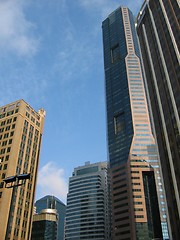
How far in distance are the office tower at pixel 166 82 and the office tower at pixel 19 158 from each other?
46.8 metres

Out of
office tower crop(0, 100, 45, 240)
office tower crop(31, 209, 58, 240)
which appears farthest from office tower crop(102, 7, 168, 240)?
office tower crop(0, 100, 45, 240)

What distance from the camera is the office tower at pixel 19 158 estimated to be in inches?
3295

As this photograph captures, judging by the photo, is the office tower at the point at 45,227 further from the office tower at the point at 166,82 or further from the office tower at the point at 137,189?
the office tower at the point at 166,82

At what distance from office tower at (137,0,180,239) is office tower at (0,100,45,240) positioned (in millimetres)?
46840

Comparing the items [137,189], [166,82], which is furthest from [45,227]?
[166,82]

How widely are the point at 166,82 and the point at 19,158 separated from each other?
60.6 m

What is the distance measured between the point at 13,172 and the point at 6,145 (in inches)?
442

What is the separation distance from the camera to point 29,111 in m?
108

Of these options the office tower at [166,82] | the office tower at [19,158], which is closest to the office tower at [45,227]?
the office tower at [19,158]

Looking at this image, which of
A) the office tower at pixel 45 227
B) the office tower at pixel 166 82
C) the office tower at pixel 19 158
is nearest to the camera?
the office tower at pixel 19 158

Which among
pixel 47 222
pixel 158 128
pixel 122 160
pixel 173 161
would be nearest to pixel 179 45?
pixel 158 128

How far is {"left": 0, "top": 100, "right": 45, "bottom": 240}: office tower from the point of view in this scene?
83688 millimetres

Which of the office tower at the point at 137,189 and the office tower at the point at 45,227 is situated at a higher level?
the office tower at the point at 137,189

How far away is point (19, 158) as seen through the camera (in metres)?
93.8
